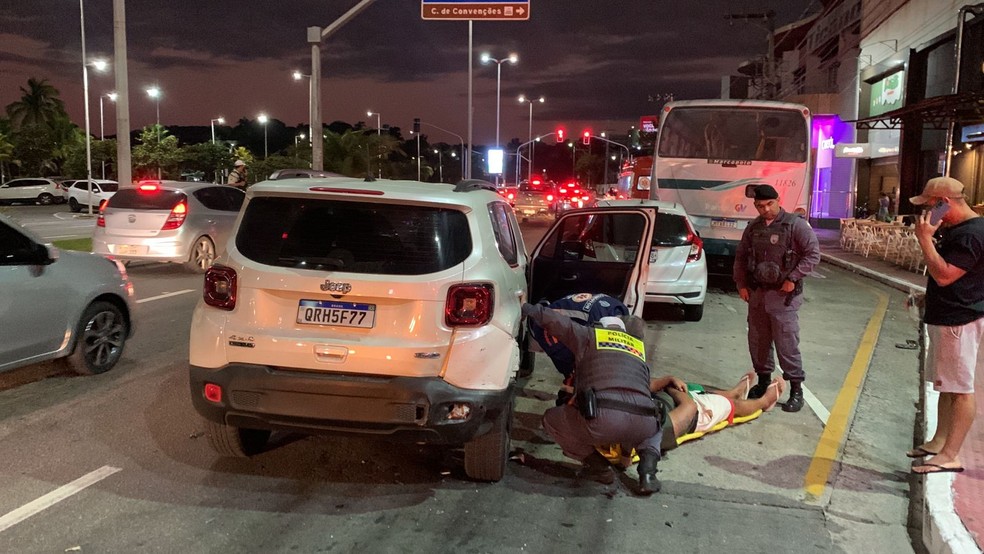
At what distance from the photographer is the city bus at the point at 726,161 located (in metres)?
13.6

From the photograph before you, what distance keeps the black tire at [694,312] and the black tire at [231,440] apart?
22.1 ft

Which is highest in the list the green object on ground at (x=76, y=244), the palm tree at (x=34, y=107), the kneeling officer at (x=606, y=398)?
the palm tree at (x=34, y=107)

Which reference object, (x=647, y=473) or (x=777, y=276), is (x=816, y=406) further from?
(x=647, y=473)

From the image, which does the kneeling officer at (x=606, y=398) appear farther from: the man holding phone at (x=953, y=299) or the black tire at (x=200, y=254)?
the black tire at (x=200, y=254)

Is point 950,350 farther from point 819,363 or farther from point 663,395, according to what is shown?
point 819,363

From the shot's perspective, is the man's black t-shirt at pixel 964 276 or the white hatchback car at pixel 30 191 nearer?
the man's black t-shirt at pixel 964 276

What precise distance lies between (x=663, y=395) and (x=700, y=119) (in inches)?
388

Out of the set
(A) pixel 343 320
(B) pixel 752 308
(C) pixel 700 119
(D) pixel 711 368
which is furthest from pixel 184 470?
(C) pixel 700 119

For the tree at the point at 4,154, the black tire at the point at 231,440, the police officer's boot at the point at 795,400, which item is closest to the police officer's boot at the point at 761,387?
the police officer's boot at the point at 795,400

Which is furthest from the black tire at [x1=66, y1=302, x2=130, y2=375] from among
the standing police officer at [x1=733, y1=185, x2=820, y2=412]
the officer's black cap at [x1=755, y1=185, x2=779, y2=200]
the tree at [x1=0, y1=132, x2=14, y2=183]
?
the tree at [x1=0, y1=132, x2=14, y2=183]

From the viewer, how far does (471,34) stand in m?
31.2

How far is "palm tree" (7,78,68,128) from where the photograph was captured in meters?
70.5

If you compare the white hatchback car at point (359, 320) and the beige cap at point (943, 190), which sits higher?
the beige cap at point (943, 190)

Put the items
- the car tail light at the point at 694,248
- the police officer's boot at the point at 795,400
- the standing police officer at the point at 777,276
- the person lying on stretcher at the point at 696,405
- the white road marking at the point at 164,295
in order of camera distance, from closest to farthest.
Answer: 1. the person lying on stretcher at the point at 696,405
2. the standing police officer at the point at 777,276
3. the police officer's boot at the point at 795,400
4. the car tail light at the point at 694,248
5. the white road marking at the point at 164,295
